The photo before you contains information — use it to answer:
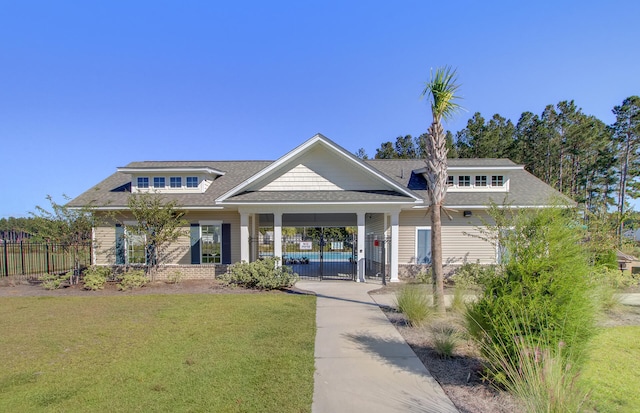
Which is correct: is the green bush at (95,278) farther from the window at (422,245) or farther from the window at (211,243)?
the window at (422,245)

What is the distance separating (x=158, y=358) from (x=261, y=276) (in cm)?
689

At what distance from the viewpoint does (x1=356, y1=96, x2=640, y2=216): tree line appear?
96.8 feet

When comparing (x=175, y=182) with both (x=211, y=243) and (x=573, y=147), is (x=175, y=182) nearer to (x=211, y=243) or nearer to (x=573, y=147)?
(x=211, y=243)

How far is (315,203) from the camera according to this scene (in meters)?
13.0

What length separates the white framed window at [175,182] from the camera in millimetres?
16094

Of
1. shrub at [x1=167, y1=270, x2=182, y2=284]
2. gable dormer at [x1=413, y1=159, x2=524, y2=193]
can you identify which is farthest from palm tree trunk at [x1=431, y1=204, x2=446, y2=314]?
shrub at [x1=167, y1=270, x2=182, y2=284]

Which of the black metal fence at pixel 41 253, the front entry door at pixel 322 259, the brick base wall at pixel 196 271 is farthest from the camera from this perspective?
the front entry door at pixel 322 259

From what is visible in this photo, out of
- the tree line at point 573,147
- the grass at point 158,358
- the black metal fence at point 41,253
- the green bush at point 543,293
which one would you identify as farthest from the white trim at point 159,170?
the tree line at point 573,147

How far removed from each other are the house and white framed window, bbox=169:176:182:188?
0.05 meters

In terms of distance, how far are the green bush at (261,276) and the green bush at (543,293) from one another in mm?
8828

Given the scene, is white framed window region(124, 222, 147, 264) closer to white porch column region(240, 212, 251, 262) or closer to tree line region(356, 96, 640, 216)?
white porch column region(240, 212, 251, 262)

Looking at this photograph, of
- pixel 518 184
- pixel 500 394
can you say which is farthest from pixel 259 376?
pixel 518 184

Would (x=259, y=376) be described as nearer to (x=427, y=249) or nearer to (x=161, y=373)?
(x=161, y=373)

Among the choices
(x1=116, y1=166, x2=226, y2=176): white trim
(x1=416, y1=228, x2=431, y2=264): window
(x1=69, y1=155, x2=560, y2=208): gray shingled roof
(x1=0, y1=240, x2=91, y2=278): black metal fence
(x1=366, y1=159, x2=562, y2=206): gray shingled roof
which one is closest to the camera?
(x1=0, y1=240, x2=91, y2=278): black metal fence
